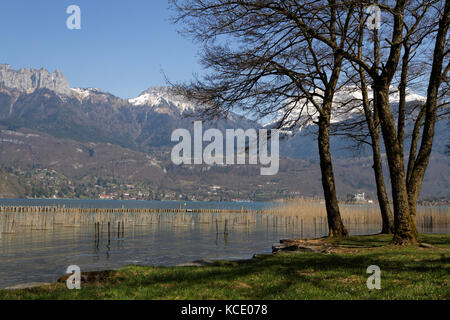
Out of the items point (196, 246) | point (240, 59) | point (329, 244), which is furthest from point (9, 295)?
point (196, 246)

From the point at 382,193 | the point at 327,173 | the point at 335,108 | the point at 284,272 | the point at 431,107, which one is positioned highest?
the point at 335,108

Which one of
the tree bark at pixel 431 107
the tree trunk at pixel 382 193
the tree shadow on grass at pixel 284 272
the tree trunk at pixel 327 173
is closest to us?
the tree shadow on grass at pixel 284 272

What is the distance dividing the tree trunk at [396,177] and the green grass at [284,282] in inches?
92.9

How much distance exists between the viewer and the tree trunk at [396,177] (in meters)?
14.6

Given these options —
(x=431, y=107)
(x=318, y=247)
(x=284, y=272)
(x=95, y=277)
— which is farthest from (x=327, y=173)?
(x=95, y=277)

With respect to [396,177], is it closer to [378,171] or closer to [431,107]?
[431,107]

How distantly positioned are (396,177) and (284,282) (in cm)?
745

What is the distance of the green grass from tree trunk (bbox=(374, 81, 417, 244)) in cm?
236

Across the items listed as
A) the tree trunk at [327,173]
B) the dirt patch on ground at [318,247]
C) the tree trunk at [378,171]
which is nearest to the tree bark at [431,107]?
the tree trunk at [327,173]

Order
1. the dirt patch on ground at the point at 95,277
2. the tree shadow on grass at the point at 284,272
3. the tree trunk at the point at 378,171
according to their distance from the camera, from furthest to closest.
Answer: the tree trunk at the point at 378,171
the dirt patch on ground at the point at 95,277
the tree shadow on grass at the point at 284,272

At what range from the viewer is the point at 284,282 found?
9211 millimetres

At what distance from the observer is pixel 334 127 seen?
2298 centimetres

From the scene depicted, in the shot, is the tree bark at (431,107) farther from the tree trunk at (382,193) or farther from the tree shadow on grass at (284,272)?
the tree shadow on grass at (284,272)

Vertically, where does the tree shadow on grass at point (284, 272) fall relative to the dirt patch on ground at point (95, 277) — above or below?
above
